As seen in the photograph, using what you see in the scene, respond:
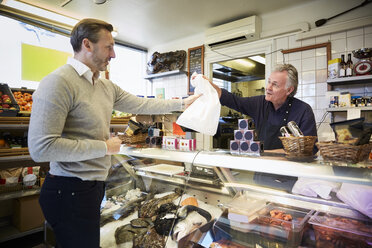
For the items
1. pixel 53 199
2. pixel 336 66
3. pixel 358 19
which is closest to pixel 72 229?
pixel 53 199

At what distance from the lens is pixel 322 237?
122 centimetres

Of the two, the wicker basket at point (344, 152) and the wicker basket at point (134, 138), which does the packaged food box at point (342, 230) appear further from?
the wicker basket at point (134, 138)

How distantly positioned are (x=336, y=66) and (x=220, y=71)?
3687mm

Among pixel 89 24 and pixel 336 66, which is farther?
pixel 336 66

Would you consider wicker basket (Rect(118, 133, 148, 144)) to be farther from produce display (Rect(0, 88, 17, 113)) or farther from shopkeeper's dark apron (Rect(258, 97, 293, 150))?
produce display (Rect(0, 88, 17, 113))

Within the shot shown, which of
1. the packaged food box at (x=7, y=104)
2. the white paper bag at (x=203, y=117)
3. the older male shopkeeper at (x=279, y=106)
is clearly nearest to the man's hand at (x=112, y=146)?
the white paper bag at (x=203, y=117)

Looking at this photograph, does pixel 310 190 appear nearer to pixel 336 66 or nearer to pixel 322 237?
pixel 322 237

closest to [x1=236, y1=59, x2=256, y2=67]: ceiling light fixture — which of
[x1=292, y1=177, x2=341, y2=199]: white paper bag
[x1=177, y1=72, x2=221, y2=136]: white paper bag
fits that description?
[x1=177, y1=72, x2=221, y2=136]: white paper bag

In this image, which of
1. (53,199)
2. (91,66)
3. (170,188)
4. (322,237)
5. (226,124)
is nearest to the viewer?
(322,237)

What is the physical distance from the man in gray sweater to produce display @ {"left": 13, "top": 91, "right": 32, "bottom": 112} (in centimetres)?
252

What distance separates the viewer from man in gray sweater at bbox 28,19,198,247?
1185 mm

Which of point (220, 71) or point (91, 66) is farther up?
point (220, 71)

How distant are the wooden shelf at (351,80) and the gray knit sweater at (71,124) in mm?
3160

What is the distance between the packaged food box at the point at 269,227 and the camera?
1268mm
